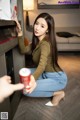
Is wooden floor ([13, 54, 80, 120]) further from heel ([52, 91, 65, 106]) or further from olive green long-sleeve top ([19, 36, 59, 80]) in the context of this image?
olive green long-sleeve top ([19, 36, 59, 80])

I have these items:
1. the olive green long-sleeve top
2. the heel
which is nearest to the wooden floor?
the heel

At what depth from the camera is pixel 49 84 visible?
139 cm

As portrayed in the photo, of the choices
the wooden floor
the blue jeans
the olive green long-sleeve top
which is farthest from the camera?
the blue jeans

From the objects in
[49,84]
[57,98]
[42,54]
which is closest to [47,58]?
[42,54]

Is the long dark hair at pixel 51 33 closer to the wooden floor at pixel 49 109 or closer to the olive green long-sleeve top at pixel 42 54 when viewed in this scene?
the olive green long-sleeve top at pixel 42 54

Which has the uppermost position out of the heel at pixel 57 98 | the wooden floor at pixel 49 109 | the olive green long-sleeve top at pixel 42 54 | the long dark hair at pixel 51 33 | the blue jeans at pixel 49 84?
the long dark hair at pixel 51 33

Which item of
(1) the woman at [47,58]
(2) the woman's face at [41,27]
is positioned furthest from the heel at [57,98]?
(2) the woman's face at [41,27]

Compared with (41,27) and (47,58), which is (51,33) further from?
(47,58)

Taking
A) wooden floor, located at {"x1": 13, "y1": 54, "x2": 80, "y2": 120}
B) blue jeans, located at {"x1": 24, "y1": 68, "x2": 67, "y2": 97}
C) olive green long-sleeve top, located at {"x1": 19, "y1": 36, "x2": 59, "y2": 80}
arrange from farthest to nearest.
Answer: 1. blue jeans, located at {"x1": 24, "y1": 68, "x2": 67, "y2": 97}
2. wooden floor, located at {"x1": 13, "y1": 54, "x2": 80, "y2": 120}
3. olive green long-sleeve top, located at {"x1": 19, "y1": 36, "x2": 59, "y2": 80}

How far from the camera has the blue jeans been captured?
138 cm

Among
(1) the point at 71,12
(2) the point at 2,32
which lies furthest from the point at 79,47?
(2) the point at 2,32

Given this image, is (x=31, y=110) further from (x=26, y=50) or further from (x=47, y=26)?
(x=47, y=26)

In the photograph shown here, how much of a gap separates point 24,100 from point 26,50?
45 centimetres

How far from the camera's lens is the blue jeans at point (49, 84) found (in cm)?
138
